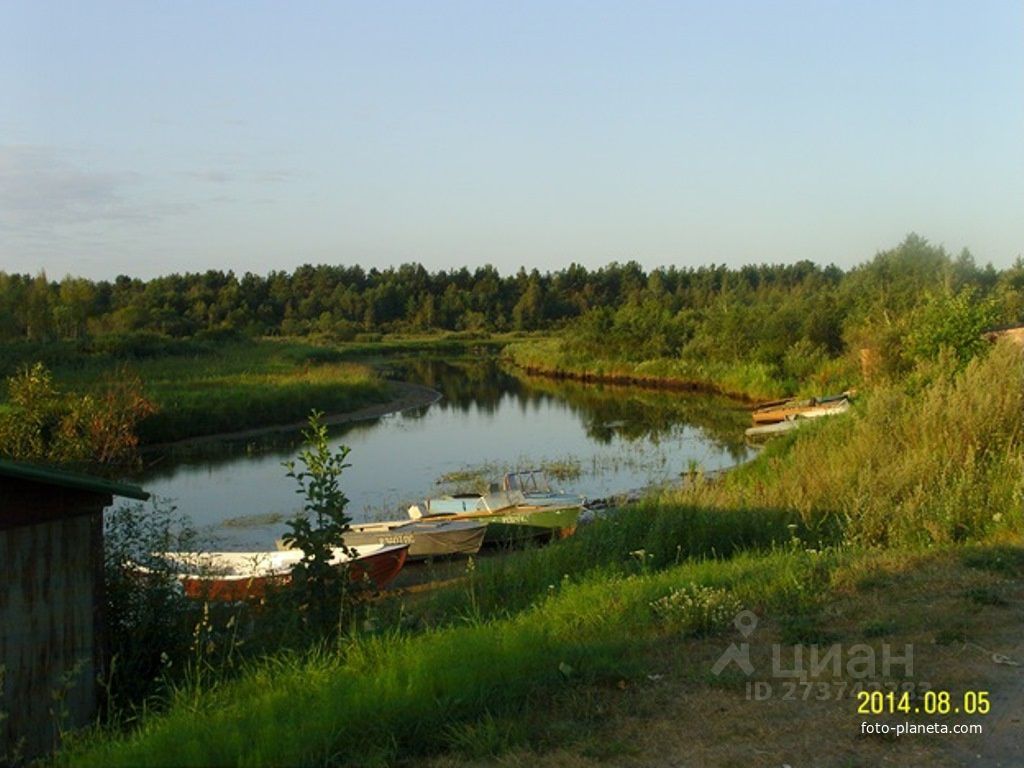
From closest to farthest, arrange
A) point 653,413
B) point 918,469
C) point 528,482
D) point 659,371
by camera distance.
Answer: point 918,469
point 528,482
point 653,413
point 659,371

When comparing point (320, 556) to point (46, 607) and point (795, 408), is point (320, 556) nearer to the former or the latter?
point (46, 607)

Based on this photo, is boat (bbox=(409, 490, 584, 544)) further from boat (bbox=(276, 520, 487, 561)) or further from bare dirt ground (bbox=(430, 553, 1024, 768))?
bare dirt ground (bbox=(430, 553, 1024, 768))

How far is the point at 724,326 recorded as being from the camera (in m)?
51.6

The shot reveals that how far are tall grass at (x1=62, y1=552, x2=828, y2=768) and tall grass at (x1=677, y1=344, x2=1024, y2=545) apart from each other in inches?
109

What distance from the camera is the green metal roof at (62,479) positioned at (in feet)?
21.7

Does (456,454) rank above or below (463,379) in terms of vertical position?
below

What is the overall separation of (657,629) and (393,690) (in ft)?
7.06

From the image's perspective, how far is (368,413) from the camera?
136 ft

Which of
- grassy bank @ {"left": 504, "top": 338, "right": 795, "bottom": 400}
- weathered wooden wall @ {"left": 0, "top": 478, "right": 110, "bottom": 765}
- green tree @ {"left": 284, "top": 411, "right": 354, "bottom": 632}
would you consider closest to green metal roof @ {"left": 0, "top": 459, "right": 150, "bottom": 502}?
weathered wooden wall @ {"left": 0, "top": 478, "right": 110, "bottom": 765}

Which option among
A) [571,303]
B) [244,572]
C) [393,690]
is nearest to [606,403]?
[244,572]

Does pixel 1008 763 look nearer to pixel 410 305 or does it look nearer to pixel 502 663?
pixel 502 663

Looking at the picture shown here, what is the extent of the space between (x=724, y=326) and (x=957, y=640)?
46.5 meters

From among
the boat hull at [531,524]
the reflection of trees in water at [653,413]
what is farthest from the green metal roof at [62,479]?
the reflection of trees in water at [653,413]

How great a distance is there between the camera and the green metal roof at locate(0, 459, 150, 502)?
21.7 ft
